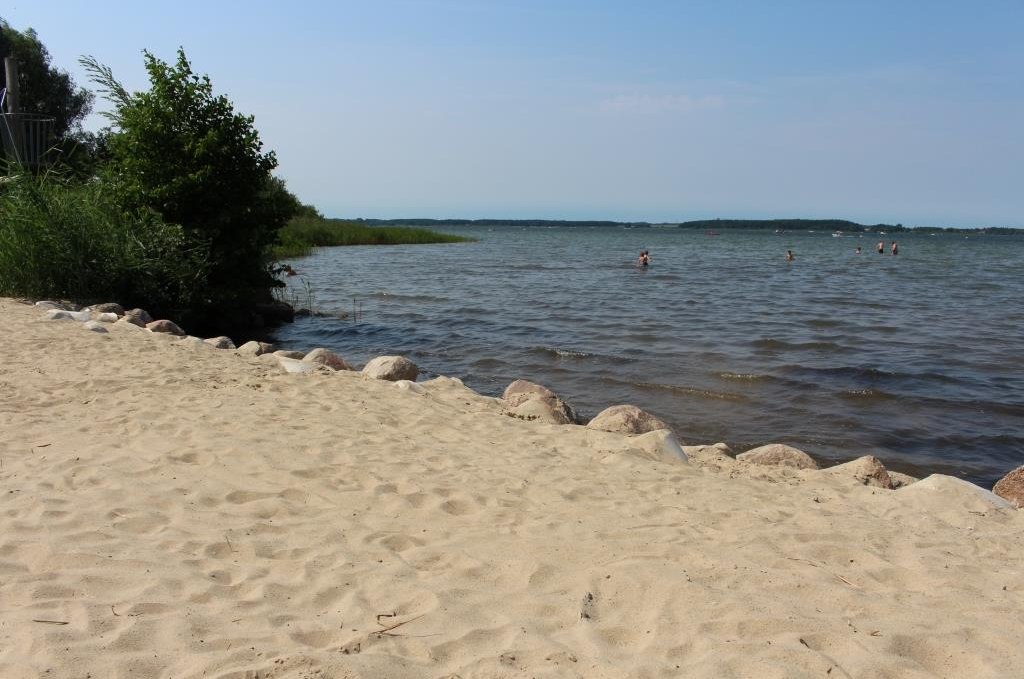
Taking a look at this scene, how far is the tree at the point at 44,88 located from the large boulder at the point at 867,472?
2887 cm

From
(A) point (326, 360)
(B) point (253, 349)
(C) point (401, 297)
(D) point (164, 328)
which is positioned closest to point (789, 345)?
(A) point (326, 360)

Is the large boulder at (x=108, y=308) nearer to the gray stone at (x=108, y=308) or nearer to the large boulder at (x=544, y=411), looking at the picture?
the gray stone at (x=108, y=308)

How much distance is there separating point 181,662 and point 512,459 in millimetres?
3240

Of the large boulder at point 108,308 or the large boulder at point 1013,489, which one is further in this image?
the large boulder at point 108,308

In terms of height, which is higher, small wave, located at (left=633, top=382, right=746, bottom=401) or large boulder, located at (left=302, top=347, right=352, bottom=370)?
large boulder, located at (left=302, top=347, right=352, bottom=370)

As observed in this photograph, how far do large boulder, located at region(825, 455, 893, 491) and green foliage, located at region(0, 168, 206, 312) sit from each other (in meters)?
11.0

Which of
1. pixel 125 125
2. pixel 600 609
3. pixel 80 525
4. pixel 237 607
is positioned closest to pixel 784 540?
pixel 600 609

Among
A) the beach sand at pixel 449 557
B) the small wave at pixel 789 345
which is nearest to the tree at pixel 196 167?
the beach sand at pixel 449 557

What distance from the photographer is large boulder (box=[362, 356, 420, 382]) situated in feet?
28.8

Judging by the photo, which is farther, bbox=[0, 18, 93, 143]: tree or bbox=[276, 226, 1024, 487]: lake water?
bbox=[0, 18, 93, 143]: tree

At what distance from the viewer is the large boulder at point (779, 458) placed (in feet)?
20.9

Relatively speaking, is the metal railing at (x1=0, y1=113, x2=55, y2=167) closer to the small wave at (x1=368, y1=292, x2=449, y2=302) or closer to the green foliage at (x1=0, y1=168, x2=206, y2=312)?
the green foliage at (x1=0, y1=168, x2=206, y2=312)

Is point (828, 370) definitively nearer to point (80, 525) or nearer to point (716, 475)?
point (716, 475)

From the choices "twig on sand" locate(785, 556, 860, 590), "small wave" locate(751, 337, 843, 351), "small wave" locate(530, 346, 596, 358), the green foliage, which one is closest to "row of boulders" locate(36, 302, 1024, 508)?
the green foliage
